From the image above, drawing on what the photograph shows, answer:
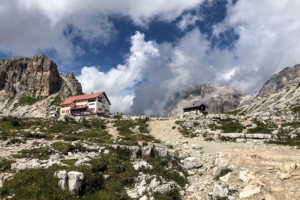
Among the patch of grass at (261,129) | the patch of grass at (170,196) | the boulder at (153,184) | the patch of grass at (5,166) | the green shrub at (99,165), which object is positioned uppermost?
the patch of grass at (261,129)

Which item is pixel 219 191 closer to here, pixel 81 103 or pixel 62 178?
pixel 62 178

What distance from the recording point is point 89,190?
37.8ft

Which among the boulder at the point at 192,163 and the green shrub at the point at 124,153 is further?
the green shrub at the point at 124,153

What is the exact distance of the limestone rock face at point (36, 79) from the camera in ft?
437

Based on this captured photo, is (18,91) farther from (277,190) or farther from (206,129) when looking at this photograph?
(277,190)

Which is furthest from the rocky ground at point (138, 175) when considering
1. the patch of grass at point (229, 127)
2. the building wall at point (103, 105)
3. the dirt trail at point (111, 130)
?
the building wall at point (103, 105)

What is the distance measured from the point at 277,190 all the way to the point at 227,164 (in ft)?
17.0

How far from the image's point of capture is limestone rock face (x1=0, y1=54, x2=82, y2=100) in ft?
437

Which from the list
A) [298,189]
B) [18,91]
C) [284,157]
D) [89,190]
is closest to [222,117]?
[284,157]

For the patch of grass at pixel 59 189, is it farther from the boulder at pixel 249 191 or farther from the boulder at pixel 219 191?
the boulder at pixel 249 191

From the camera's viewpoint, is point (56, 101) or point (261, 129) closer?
point (261, 129)

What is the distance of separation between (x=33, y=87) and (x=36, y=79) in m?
7.26

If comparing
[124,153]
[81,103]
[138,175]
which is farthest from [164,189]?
[81,103]

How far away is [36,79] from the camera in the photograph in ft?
440
